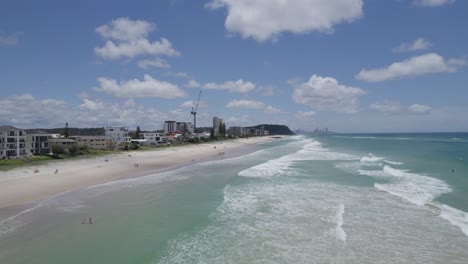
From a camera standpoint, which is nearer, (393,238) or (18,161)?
(393,238)

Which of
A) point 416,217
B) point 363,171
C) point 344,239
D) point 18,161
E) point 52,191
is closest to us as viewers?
point 344,239

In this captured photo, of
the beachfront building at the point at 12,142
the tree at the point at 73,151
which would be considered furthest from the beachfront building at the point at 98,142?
the beachfront building at the point at 12,142

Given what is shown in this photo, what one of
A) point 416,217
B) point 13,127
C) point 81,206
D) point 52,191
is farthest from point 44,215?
point 13,127

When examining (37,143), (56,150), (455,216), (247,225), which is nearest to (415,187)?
(455,216)

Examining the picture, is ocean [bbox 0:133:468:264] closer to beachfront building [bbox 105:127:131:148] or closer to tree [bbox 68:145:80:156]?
tree [bbox 68:145:80:156]

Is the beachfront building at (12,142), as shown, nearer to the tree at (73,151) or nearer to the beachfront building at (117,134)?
the tree at (73,151)

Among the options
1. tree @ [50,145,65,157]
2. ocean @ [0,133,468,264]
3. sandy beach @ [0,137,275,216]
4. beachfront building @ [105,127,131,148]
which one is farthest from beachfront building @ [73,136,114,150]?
ocean @ [0,133,468,264]

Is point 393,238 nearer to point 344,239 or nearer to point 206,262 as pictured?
point 344,239
